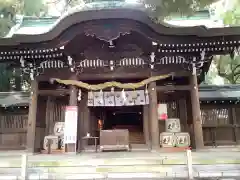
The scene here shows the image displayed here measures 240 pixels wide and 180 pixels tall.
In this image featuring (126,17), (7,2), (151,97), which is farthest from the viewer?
(7,2)

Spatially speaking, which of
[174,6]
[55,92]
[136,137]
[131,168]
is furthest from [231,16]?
[131,168]

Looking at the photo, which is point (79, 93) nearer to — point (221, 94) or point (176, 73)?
point (176, 73)

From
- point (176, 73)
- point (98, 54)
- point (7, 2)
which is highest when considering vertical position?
point (7, 2)

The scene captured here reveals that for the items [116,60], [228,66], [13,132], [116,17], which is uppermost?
[228,66]

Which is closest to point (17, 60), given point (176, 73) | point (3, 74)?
point (176, 73)

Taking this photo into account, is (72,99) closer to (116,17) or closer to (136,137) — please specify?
(116,17)

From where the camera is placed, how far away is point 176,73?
Result: 32.0ft

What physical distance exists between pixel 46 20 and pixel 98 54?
5.03 meters

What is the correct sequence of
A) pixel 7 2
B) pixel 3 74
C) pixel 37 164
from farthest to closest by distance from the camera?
pixel 3 74
pixel 7 2
pixel 37 164

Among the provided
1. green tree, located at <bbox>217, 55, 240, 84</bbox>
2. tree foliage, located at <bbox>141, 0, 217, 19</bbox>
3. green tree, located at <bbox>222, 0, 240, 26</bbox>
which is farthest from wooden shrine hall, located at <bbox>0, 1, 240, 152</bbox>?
green tree, located at <bbox>217, 55, 240, 84</bbox>

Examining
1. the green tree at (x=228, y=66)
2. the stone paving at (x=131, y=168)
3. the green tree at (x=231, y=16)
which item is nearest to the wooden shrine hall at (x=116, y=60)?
the green tree at (x=231, y=16)

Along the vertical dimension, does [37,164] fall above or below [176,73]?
below

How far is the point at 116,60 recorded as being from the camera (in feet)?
31.8

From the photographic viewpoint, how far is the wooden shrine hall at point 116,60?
342 inches
